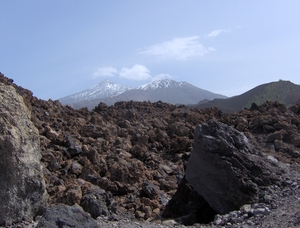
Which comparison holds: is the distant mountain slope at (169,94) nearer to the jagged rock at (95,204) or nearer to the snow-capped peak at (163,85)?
the snow-capped peak at (163,85)

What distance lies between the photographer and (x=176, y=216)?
895 cm

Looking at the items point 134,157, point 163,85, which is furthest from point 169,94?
point 134,157

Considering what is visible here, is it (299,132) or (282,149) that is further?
(299,132)

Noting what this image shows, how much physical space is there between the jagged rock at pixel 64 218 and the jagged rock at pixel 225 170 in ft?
11.0

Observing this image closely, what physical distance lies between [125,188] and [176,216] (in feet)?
6.99

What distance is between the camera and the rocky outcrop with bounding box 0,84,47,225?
688 cm

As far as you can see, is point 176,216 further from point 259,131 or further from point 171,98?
point 171,98

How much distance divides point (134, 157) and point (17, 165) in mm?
7087

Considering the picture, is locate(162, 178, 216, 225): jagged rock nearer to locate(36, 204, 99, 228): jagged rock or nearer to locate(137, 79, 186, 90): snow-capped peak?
locate(36, 204, 99, 228): jagged rock

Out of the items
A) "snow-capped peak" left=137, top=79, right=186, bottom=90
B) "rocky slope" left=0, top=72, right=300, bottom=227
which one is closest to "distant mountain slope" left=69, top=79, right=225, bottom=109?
"snow-capped peak" left=137, top=79, right=186, bottom=90

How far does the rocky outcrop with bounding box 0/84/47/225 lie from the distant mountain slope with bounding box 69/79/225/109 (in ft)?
407

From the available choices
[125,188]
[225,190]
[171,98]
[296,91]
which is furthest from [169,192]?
[171,98]

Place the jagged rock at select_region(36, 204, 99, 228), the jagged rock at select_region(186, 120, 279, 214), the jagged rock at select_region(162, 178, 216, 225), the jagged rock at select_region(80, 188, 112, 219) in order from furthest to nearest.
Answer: the jagged rock at select_region(162, 178, 216, 225), the jagged rock at select_region(186, 120, 279, 214), the jagged rock at select_region(80, 188, 112, 219), the jagged rock at select_region(36, 204, 99, 228)

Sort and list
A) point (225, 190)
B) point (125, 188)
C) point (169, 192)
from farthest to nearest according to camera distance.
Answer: point (169, 192) → point (125, 188) → point (225, 190)
